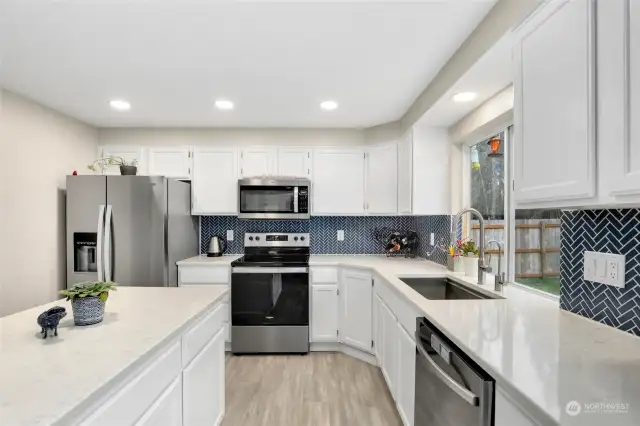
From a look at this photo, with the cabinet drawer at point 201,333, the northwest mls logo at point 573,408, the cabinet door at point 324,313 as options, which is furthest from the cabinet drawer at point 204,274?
the northwest mls logo at point 573,408

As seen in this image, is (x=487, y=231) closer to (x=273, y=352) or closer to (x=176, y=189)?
(x=273, y=352)

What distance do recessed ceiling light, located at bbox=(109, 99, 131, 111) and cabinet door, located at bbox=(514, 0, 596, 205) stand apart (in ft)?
9.64

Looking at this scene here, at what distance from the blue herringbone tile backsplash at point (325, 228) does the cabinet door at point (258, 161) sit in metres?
0.61

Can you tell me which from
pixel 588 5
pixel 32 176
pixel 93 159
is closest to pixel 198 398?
pixel 588 5

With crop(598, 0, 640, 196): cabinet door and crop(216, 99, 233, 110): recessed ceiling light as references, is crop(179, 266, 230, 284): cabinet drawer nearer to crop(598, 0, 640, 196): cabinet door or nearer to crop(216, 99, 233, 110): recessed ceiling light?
crop(216, 99, 233, 110): recessed ceiling light

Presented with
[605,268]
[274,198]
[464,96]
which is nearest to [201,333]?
[605,268]

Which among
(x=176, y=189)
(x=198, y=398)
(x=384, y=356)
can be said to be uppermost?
(x=176, y=189)

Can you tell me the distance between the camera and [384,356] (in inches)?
106

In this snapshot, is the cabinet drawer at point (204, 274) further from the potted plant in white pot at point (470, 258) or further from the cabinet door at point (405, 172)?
the potted plant in white pot at point (470, 258)

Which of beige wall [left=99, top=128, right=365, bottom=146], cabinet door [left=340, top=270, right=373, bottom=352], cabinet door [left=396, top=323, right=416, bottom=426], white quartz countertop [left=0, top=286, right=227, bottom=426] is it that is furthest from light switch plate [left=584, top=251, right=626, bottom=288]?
beige wall [left=99, top=128, right=365, bottom=146]

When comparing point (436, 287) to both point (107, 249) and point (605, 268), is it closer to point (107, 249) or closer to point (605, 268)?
point (605, 268)

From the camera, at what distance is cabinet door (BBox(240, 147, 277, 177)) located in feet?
12.4

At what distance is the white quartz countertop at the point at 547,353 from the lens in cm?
83

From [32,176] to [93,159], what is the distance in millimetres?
841
